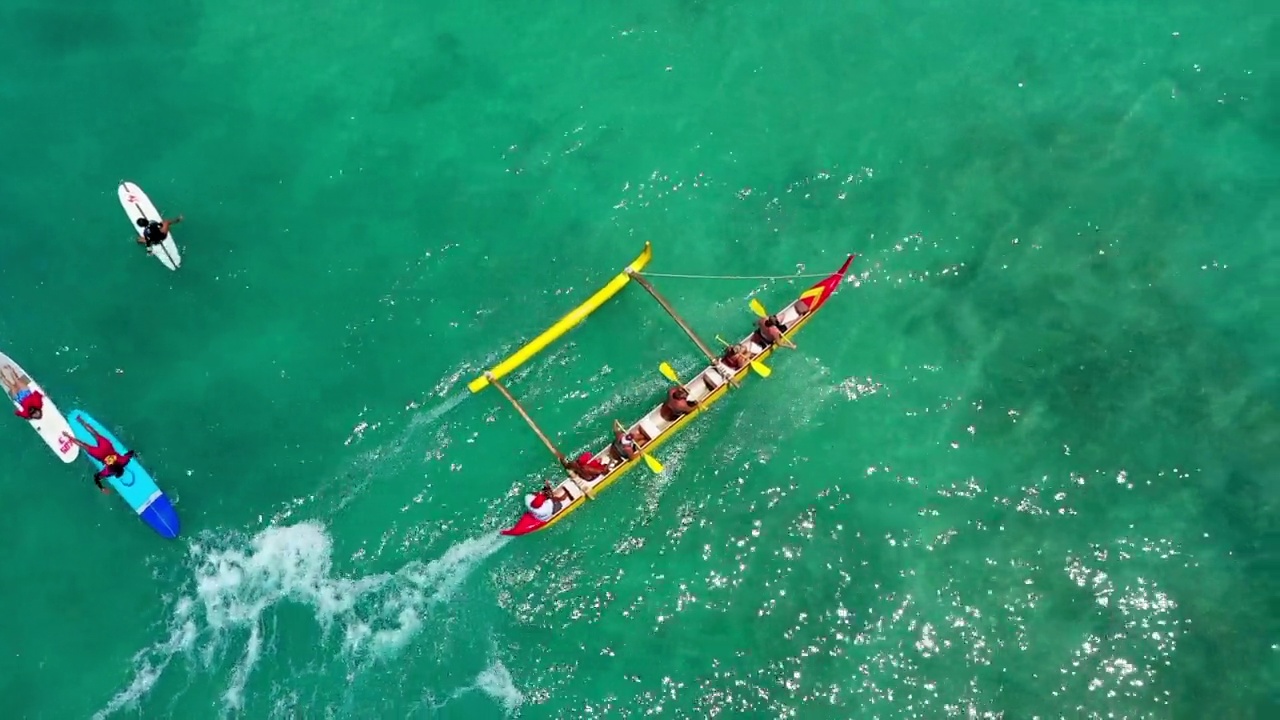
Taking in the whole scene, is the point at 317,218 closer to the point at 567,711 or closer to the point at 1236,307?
the point at 567,711

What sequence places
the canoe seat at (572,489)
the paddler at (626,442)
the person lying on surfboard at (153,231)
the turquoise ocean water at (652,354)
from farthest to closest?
the person lying on surfboard at (153,231), the canoe seat at (572,489), the paddler at (626,442), the turquoise ocean water at (652,354)

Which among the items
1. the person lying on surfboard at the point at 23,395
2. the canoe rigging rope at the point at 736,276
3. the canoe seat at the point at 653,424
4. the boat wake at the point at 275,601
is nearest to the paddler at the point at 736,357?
the canoe seat at the point at 653,424

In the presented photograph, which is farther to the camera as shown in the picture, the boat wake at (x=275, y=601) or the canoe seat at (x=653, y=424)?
the canoe seat at (x=653, y=424)

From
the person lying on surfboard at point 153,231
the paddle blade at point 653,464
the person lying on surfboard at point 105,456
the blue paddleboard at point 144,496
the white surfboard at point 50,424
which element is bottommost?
the paddle blade at point 653,464

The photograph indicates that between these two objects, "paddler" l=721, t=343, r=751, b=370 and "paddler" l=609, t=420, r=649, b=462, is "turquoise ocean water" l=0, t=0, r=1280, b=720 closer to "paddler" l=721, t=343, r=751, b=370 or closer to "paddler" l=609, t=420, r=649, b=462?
"paddler" l=609, t=420, r=649, b=462

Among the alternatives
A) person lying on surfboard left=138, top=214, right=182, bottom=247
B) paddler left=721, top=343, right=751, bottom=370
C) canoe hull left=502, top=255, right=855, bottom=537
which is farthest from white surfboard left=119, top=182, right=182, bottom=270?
paddler left=721, top=343, right=751, bottom=370

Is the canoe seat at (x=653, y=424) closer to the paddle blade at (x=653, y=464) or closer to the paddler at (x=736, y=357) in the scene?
the paddle blade at (x=653, y=464)

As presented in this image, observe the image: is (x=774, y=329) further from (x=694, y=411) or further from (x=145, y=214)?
(x=145, y=214)
